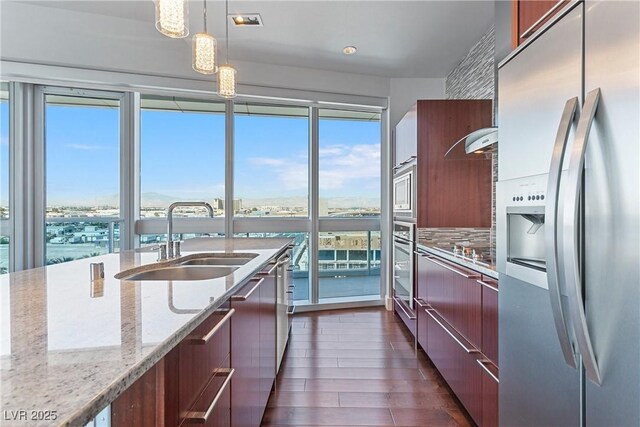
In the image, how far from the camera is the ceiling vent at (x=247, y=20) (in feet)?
9.12

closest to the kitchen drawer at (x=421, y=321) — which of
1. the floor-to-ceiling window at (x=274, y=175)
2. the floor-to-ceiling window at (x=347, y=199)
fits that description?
the floor-to-ceiling window at (x=347, y=199)

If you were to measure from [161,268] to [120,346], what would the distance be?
3.71 feet

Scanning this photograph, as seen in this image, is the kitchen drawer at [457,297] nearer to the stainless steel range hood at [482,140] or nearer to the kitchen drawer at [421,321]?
the kitchen drawer at [421,321]

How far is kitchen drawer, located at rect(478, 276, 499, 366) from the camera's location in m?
1.51

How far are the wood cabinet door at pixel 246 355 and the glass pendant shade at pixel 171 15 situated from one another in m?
1.25

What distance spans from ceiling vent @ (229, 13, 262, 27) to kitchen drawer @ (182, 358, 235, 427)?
278 cm

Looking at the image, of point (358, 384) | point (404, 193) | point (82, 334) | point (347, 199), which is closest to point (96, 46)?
point (347, 199)

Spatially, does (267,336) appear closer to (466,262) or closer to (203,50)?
(466,262)

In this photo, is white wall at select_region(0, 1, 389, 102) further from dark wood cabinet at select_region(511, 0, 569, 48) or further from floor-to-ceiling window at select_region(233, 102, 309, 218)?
dark wood cabinet at select_region(511, 0, 569, 48)

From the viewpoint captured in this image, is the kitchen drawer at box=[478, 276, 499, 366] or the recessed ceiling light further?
the recessed ceiling light

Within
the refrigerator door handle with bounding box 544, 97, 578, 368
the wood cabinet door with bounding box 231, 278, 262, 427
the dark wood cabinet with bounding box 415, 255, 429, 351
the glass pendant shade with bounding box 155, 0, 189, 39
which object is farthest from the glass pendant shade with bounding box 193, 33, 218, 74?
the dark wood cabinet with bounding box 415, 255, 429, 351

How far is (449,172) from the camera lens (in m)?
2.83

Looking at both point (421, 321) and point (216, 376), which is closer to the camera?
point (216, 376)

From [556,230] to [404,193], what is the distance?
235 centimetres
